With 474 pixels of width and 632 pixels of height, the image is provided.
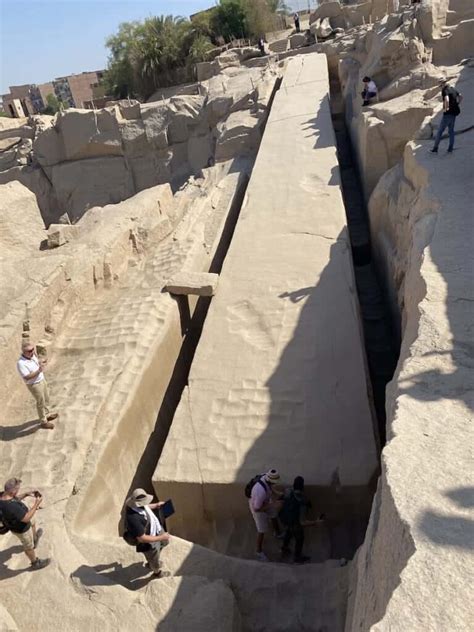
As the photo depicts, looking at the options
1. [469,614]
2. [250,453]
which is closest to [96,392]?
[250,453]

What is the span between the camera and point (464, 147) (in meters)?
6.06

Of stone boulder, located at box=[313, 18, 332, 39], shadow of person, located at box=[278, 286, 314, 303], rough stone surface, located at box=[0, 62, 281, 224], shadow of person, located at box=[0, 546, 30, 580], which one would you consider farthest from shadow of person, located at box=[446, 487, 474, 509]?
stone boulder, located at box=[313, 18, 332, 39]

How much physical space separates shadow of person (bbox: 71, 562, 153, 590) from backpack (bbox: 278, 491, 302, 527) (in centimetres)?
96

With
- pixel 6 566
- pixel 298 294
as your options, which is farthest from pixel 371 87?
pixel 6 566

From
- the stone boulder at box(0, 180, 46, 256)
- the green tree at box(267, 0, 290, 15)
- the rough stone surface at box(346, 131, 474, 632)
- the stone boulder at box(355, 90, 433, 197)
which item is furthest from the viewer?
the green tree at box(267, 0, 290, 15)

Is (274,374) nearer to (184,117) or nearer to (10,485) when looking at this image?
(10,485)

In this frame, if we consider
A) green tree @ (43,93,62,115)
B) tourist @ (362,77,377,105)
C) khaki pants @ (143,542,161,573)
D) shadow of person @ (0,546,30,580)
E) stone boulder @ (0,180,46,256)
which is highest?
green tree @ (43,93,62,115)

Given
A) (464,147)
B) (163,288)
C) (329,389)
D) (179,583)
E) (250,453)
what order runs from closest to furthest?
(179,583), (250,453), (329,389), (464,147), (163,288)

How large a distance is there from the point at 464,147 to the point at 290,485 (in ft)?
14.0

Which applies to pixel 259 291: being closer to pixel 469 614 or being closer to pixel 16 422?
pixel 16 422

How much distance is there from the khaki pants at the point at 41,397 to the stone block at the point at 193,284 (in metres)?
2.23

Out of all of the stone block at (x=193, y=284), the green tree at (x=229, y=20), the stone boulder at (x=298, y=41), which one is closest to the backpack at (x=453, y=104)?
the stone block at (x=193, y=284)

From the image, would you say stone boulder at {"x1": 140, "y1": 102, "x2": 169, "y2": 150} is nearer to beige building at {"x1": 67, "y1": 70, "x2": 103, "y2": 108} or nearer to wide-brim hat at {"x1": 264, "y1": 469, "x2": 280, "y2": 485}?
wide-brim hat at {"x1": 264, "y1": 469, "x2": 280, "y2": 485}

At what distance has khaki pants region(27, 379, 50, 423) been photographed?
4555 millimetres
